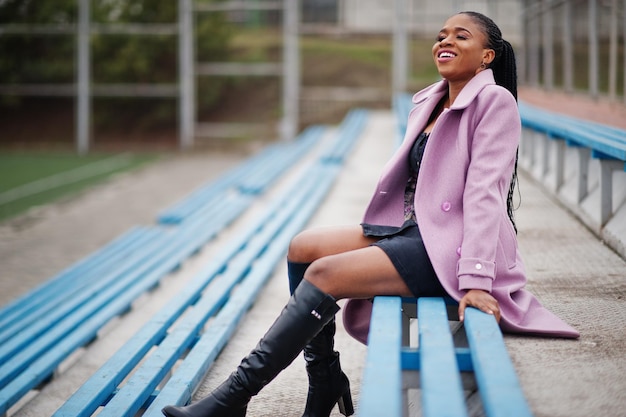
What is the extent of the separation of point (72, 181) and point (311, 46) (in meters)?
12.5

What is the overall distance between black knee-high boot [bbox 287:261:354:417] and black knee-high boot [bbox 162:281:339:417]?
0.24m

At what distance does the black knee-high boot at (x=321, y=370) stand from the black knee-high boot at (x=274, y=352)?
9.5 inches

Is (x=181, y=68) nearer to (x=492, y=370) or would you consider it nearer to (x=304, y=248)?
(x=304, y=248)

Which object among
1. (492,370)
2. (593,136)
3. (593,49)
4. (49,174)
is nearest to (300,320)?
(492,370)

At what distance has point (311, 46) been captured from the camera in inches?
1029

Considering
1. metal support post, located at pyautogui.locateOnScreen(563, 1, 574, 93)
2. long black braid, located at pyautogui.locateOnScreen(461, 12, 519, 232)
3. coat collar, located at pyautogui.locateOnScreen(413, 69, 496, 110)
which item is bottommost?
coat collar, located at pyautogui.locateOnScreen(413, 69, 496, 110)

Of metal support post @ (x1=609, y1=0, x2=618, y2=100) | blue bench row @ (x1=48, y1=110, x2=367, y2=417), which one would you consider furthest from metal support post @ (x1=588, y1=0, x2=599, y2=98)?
blue bench row @ (x1=48, y1=110, x2=367, y2=417)

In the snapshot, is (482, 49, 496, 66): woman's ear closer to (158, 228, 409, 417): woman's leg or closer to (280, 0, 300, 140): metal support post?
(158, 228, 409, 417): woman's leg

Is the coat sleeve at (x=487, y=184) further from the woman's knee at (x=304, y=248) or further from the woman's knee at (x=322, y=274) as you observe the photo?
the woman's knee at (x=304, y=248)

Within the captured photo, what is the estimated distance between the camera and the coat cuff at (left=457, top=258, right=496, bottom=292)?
262cm

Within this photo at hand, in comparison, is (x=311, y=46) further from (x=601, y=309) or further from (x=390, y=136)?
(x=601, y=309)

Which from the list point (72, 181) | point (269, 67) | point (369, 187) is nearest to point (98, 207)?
point (72, 181)

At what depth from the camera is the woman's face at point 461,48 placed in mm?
2961

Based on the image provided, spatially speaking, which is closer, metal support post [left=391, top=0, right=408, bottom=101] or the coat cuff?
the coat cuff
